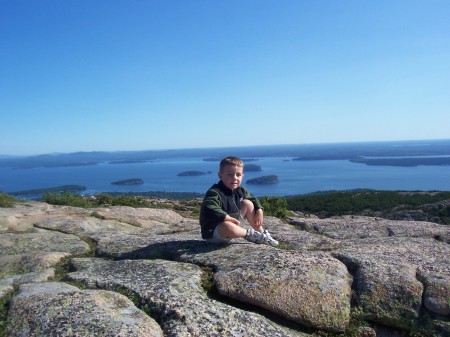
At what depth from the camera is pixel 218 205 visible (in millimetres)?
6109

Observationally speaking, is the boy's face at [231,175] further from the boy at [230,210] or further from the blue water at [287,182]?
the blue water at [287,182]

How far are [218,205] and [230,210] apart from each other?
0.38 m

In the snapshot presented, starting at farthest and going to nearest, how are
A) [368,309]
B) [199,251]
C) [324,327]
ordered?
[199,251]
[368,309]
[324,327]

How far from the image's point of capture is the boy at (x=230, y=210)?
5895mm

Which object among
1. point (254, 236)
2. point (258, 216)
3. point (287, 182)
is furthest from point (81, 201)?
point (287, 182)

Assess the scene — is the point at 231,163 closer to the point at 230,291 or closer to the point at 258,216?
the point at 258,216

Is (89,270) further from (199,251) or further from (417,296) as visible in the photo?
(417,296)

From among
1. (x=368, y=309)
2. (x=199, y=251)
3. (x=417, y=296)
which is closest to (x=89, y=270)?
(x=199, y=251)

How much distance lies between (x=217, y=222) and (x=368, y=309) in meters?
2.57

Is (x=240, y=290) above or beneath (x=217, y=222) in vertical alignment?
beneath

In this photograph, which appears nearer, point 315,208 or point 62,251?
point 62,251

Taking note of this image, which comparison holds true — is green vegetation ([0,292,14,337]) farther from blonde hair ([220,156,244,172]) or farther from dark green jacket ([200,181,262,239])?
blonde hair ([220,156,244,172])

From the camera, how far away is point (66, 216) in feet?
32.5

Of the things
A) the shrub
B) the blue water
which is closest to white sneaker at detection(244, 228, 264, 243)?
the shrub
